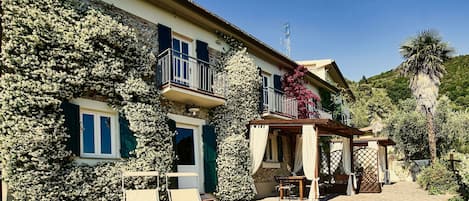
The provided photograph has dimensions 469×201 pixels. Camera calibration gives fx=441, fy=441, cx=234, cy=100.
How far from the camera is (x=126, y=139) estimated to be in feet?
37.3

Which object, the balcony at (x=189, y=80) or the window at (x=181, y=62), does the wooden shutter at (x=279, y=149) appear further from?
the window at (x=181, y=62)

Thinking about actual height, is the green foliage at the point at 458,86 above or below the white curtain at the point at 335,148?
above

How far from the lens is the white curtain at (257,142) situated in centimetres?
1577

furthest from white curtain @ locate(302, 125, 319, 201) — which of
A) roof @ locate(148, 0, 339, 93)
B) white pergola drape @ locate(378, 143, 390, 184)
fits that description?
white pergola drape @ locate(378, 143, 390, 184)

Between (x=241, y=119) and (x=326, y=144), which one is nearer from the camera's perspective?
(x=241, y=119)

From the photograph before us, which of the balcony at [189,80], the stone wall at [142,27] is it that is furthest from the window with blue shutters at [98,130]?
the stone wall at [142,27]

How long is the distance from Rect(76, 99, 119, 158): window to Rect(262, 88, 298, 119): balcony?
7582 millimetres

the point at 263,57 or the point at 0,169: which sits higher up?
the point at 263,57

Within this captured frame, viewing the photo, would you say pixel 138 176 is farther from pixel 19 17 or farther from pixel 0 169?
pixel 19 17

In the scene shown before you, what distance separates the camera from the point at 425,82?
82.8 ft

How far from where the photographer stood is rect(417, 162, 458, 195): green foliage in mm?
17983

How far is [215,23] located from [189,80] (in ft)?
7.91

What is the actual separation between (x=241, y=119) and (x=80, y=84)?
678cm

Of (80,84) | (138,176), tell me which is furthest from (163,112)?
(80,84)
